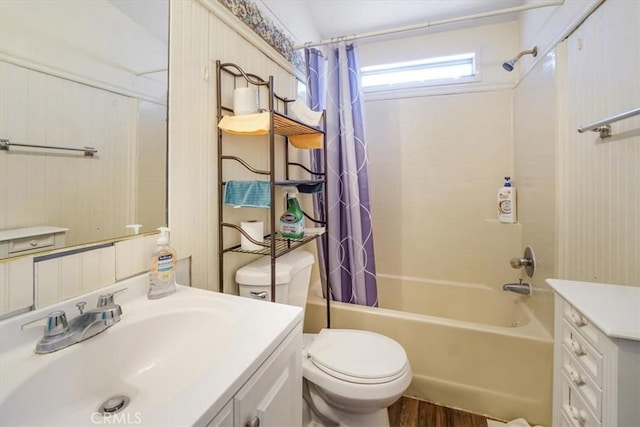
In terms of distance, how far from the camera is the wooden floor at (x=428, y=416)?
129 cm

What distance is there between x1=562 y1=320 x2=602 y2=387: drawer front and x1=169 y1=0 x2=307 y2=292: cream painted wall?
3.77 feet

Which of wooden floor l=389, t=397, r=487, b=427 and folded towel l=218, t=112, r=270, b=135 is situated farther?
wooden floor l=389, t=397, r=487, b=427

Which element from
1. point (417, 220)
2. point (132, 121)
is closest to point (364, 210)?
point (417, 220)

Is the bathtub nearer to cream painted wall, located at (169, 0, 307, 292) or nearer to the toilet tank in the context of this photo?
the toilet tank

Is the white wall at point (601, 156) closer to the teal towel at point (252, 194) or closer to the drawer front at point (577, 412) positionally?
the drawer front at point (577, 412)

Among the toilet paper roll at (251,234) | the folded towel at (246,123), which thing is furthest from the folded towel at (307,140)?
the toilet paper roll at (251,234)

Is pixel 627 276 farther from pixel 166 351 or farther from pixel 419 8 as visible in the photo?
A: pixel 419 8

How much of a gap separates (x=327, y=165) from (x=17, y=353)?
1.37 metres

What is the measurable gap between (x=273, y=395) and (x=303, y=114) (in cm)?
113

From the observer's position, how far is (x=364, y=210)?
65.2 inches

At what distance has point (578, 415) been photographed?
26.7 inches

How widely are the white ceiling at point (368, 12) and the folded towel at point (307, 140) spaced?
26.0 inches

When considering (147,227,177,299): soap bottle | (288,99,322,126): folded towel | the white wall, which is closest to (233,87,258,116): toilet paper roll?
(288,99,322,126): folded towel

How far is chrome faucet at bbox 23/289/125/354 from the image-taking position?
55 cm
